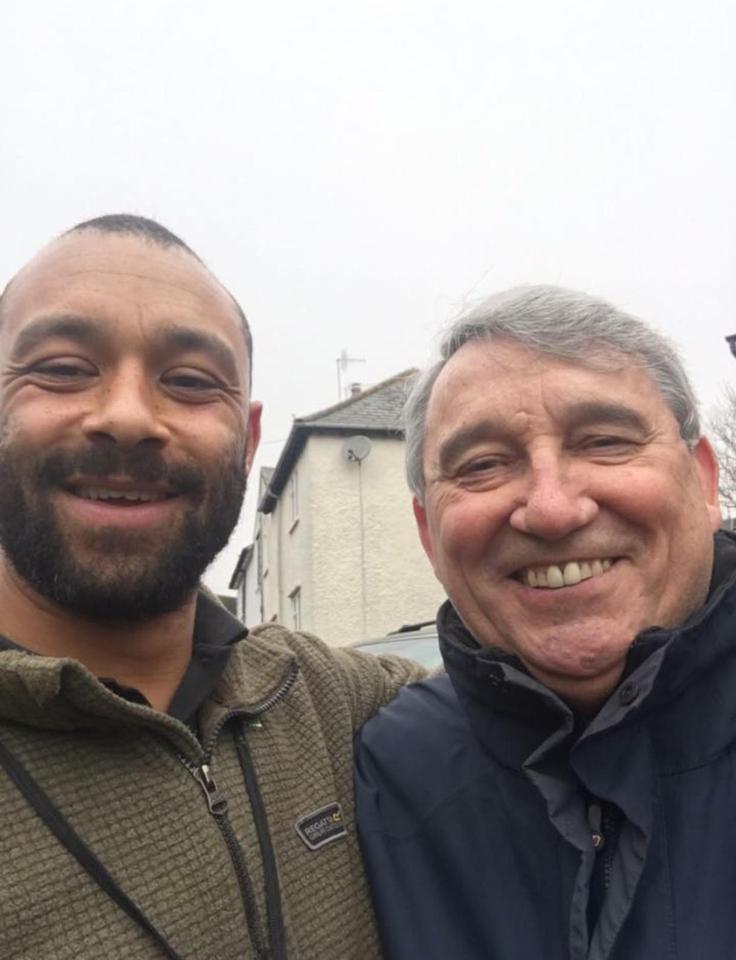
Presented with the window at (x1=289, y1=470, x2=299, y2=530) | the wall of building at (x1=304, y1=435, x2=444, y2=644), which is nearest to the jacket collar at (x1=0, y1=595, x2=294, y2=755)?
the wall of building at (x1=304, y1=435, x2=444, y2=644)

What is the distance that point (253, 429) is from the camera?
7.94 feet

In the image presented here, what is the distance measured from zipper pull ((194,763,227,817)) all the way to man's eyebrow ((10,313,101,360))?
0.92 m

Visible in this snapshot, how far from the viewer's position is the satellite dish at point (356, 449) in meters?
18.2

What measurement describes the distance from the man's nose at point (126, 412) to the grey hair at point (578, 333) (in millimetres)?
752

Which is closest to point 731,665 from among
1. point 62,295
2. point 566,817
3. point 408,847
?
point 566,817

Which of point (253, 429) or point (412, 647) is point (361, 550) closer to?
point (412, 647)

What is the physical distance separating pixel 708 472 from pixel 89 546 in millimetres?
1457

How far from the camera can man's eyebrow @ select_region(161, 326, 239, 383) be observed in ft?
6.18

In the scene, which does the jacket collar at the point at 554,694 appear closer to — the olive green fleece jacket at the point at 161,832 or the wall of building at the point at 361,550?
the olive green fleece jacket at the point at 161,832

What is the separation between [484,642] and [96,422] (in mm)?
1009

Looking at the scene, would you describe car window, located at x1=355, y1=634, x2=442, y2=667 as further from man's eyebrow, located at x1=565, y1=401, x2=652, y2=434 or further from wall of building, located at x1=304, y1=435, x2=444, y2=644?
wall of building, located at x1=304, y1=435, x2=444, y2=644

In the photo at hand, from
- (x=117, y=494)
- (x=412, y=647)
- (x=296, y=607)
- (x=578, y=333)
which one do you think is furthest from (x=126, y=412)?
(x=296, y=607)

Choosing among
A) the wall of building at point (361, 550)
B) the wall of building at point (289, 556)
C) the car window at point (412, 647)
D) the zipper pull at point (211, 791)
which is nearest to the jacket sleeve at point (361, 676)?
the zipper pull at point (211, 791)

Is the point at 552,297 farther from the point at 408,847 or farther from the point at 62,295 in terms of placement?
the point at 408,847
